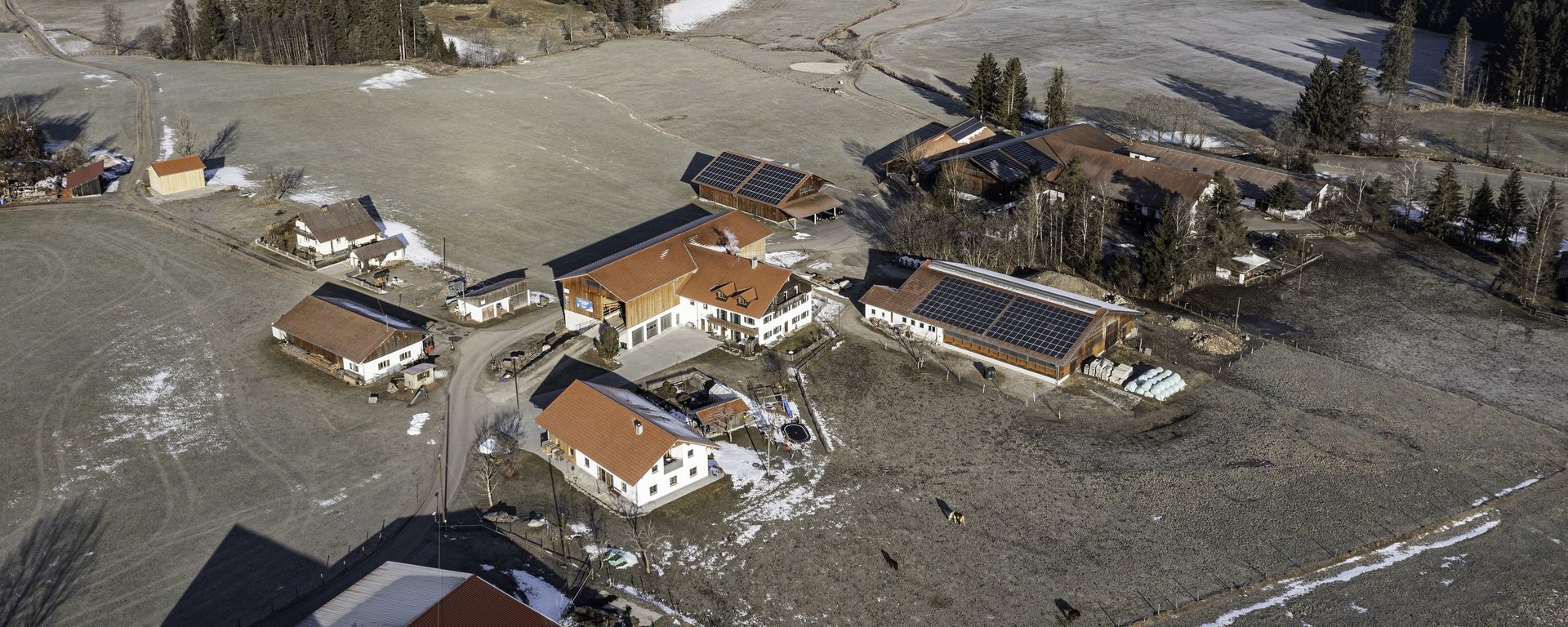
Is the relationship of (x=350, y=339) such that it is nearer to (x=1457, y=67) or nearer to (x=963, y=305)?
(x=963, y=305)

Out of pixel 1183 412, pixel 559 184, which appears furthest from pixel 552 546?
pixel 559 184

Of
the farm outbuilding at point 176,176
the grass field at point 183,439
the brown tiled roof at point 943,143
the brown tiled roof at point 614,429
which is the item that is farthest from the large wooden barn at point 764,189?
the farm outbuilding at point 176,176

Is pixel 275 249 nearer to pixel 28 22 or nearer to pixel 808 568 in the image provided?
pixel 808 568

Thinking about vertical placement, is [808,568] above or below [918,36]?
below

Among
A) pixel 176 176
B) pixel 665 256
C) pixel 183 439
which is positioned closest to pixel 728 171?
pixel 665 256

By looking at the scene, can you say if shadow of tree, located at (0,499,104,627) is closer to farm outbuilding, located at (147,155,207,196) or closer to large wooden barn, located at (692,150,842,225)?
farm outbuilding, located at (147,155,207,196)

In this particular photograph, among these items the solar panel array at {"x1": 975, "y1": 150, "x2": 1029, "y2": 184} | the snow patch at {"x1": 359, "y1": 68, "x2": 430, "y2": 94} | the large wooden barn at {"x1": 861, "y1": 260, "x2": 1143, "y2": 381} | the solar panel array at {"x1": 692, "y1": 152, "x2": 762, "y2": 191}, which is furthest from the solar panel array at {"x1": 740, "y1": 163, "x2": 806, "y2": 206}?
the snow patch at {"x1": 359, "y1": 68, "x2": 430, "y2": 94}
